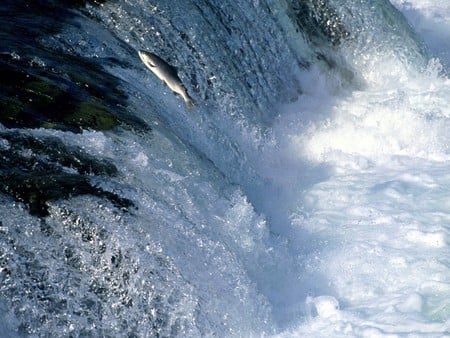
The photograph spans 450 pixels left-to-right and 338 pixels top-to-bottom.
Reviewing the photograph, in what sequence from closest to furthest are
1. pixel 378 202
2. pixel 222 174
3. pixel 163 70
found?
pixel 163 70 → pixel 222 174 → pixel 378 202

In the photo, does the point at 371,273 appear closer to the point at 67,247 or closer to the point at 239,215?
the point at 239,215

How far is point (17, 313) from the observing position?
3.28m

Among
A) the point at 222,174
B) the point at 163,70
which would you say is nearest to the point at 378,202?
the point at 222,174

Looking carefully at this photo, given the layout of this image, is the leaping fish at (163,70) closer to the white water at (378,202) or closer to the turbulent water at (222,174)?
the turbulent water at (222,174)

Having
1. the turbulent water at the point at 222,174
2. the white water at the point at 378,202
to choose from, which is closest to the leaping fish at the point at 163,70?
the turbulent water at the point at 222,174

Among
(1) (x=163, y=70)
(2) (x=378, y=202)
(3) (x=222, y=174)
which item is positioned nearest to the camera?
(1) (x=163, y=70)

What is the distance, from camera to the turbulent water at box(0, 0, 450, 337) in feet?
11.9

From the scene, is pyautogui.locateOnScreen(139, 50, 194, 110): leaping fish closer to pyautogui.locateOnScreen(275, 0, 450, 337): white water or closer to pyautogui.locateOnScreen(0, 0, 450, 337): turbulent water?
pyautogui.locateOnScreen(0, 0, 450, 337): turbulent water

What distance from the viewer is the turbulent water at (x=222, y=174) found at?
3615 mm

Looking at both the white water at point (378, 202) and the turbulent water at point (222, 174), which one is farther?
the white water at point (378, 202)

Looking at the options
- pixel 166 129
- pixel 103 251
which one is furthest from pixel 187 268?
pixel 166 129

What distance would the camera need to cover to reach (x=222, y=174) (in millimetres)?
5227

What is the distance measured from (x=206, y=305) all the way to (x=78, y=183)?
0.83 m

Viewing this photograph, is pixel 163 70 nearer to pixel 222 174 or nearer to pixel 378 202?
pixel 222 174
